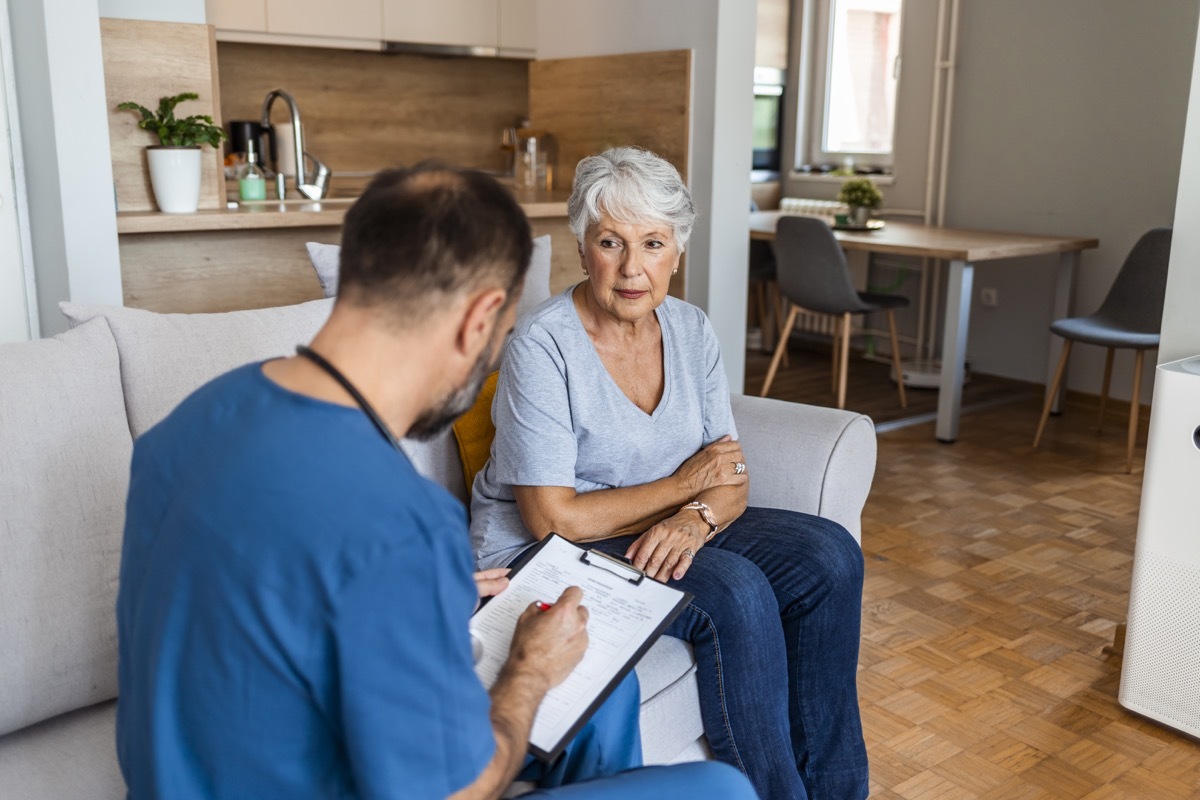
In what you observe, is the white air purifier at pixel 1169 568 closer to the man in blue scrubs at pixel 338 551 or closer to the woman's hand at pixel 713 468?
the woman's hand at pixel 713 468

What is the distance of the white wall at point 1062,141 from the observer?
4.29m

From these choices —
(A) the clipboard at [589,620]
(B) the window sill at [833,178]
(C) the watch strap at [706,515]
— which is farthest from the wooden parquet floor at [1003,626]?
(B) the window sill at [833,178]

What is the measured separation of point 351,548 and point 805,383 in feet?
14.6

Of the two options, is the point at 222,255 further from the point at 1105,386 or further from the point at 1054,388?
the point at 1105,386

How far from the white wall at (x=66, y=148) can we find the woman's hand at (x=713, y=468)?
1.58 m

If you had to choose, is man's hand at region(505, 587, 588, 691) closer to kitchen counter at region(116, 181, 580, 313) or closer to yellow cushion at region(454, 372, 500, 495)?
yellow cushion at region(454, 372, 500, 495)

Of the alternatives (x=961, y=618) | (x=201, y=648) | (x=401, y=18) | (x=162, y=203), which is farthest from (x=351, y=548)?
(x=401, y=18)

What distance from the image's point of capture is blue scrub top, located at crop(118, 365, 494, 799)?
0.81 m

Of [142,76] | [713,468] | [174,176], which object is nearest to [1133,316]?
[713,468]

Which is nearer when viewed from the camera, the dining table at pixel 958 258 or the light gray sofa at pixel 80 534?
the light gray sofa at pixel 80 534

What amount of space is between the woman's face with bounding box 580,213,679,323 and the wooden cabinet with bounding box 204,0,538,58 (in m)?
3.06

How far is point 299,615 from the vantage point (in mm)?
816

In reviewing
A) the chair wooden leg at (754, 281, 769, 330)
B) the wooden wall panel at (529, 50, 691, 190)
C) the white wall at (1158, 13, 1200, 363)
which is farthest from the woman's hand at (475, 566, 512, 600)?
the chair wooden leg at (754, 281, 769, 330)

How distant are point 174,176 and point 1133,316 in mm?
3230
